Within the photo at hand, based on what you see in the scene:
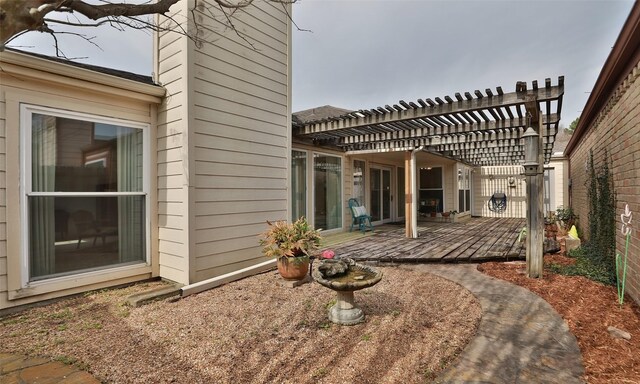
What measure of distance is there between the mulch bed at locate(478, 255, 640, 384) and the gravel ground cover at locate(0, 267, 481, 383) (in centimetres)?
74

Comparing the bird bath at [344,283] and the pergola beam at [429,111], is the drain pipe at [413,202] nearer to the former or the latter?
the pergola beam at [429,111]

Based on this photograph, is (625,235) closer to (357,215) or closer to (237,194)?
(237,194)

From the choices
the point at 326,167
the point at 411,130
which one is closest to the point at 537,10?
the point at 411,130

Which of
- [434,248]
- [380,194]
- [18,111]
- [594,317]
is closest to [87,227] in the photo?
[18,111]

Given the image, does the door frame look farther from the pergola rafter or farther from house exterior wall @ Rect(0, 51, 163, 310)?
house exterior wall @ Rect(0, 51, 163, 310)

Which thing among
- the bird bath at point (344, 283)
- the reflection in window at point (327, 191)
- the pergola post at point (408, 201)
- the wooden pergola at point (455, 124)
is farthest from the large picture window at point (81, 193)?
the pergola post at point (408, 201)

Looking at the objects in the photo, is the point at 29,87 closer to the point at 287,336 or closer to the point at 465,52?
the point at 287,336

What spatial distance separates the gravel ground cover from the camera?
6.32ft

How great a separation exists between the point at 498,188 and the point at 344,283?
1263 cm

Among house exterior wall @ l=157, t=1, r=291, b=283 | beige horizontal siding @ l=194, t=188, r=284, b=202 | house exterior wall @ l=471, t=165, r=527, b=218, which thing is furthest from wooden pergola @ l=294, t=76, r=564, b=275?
house exterior wall @ l=471, t=165, r=527, b=218

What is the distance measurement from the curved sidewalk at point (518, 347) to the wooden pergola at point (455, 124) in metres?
1.27

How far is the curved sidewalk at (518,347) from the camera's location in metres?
1.85

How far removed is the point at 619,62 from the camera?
307cm

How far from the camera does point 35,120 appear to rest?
9.87 ft
